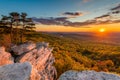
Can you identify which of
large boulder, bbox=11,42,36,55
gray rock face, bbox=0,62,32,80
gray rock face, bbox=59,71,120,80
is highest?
gray rock face, bbox=59,71,120,80

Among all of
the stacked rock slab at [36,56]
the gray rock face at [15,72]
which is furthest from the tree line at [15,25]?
the gray rock face at [15,72]

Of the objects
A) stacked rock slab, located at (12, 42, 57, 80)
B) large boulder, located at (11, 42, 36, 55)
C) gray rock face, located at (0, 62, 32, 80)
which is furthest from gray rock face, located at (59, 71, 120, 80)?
large boulder, located at (11, 42, 36, 55)

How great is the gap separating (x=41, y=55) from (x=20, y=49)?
8633 mm

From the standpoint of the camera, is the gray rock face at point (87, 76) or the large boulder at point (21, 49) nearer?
the gray rock face at point (87, 76)

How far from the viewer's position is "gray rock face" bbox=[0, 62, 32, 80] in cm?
1024

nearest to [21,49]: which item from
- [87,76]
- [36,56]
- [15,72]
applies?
[36,56]

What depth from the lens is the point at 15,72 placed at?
34.4 feet

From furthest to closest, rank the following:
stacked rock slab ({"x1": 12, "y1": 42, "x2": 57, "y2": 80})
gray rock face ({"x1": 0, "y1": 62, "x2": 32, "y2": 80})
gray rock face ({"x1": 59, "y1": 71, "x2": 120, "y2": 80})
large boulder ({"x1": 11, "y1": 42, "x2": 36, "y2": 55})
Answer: large boulder ({"x1": 11, "y1": 42, "x2": 36, "y2": 55}) → stacked rock slab ({"x1": 12, "y1": 42, "x2": 57, "y2": 80}) → gray rock face ({"x1": 0, "y1": 62, "x2": 32, "y2": 80}) → gray rock face ({"x1": 59, "y1": 71, "x2": 120, "y2": 80})

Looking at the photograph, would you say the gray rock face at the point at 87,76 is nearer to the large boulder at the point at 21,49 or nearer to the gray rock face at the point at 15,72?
the gray rock face at the point at 15,72

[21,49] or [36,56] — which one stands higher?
[21,49]

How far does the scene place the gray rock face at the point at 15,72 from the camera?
10242 millimetres

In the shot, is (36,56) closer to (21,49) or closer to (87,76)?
(21,49)

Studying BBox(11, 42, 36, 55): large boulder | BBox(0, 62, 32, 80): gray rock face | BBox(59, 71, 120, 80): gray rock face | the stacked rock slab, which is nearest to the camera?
BBox(59, 71, 120, 80): gray rock face

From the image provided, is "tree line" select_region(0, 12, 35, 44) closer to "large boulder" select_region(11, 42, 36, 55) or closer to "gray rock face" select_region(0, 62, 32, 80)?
"large boulder" select_region(11, 42, 36, 55)
